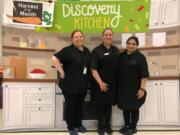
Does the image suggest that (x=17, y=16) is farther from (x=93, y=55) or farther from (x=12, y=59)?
(x=93, y=55)

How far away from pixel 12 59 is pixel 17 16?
587 mm

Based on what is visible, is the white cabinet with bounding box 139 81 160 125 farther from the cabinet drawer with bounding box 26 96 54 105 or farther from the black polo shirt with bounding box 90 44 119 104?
the cabinet drawer with bounding box 26 96 54 105

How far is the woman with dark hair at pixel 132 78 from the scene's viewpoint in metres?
3.75

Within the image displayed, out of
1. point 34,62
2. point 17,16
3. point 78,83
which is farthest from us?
point 34,62

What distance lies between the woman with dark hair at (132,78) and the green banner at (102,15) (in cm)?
50

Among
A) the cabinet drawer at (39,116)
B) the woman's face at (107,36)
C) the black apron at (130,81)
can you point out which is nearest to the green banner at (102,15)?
the woman's face at (107,36)

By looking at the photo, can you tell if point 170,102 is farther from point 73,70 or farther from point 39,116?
point 39,116

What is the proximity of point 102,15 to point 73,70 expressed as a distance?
1.08m

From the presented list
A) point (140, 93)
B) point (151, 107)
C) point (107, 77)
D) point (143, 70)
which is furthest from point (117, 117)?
point (143, 70)

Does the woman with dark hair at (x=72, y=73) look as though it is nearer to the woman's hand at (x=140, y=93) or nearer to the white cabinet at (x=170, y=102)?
the woman's hand at (x=140, y=93)

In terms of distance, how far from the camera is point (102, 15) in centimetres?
421

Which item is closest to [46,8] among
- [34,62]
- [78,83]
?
[34,62]

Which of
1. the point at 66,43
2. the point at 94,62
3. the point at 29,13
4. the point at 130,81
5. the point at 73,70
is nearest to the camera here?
the point at 73,70

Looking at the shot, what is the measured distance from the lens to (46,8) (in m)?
4.14
